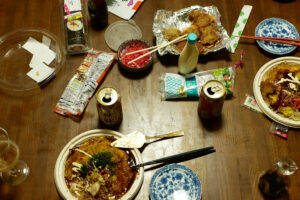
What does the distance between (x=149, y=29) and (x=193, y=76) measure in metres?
0.36

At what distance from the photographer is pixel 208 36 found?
1522mm

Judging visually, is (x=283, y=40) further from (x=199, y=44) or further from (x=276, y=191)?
(x=276, y=191)

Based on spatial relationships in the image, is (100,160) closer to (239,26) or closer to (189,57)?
(189,57)

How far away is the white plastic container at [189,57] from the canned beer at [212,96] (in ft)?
0.62

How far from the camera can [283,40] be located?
1578mm

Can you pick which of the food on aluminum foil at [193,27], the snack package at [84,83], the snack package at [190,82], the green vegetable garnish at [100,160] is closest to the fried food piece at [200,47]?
the food on aluminum foil at [193,27]

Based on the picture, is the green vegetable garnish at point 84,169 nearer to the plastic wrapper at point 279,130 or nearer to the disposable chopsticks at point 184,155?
the disposable chopsticks at point 184,155

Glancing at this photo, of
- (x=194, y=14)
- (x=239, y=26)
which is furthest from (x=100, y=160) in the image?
(x=239, y=26)

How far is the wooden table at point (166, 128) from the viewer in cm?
128

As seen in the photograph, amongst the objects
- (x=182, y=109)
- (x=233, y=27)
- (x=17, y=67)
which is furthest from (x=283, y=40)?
(x=17, y=67)

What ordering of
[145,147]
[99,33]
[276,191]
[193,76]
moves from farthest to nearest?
[99,33]
[193,76]
[145,147]
[276,191]

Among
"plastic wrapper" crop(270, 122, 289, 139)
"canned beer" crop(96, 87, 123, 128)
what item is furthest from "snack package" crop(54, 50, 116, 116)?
"plastic wrapper" crop(270, 122, 289, 139)

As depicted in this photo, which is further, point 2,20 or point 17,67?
point 2,20

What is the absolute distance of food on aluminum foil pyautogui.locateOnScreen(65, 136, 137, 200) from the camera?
48.1 inches
